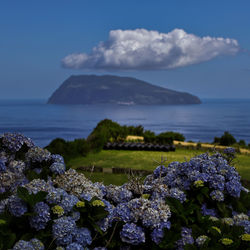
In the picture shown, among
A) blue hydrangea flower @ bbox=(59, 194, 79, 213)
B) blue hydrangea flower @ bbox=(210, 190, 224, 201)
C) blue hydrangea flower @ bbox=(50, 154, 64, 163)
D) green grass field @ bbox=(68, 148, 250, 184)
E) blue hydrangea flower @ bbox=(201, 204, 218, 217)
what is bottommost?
green grass field @ bbox=(68, 148, 250, 184)

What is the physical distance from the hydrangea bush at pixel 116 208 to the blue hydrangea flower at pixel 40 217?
10 mm


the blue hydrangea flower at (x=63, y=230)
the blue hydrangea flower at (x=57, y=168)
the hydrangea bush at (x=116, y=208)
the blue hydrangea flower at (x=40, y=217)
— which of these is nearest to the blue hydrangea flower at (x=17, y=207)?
the hydrangea bush at (x=116, y=208)

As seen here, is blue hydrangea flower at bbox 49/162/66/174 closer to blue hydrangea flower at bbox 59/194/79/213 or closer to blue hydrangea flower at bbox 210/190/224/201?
blue hydrangea flower at bbox 59/194/79/213

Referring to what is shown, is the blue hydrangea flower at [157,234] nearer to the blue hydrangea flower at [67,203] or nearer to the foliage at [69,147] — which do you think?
the blue hydrangea flower at [67,203]

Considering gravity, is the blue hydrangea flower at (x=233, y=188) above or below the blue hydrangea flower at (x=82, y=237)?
above

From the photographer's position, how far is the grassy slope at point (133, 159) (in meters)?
13.0

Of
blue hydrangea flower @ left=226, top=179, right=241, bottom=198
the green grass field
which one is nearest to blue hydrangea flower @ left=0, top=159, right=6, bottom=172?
blue hydrangea flower @ left=226, top=179, right=241, bottom=198

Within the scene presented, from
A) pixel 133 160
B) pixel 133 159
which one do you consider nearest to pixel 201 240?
pixel 133 160

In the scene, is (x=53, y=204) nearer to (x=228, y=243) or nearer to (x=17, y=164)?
(x=17, y=164)

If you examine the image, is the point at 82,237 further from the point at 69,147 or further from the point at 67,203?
the point at 69,147

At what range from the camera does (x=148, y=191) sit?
5.11m

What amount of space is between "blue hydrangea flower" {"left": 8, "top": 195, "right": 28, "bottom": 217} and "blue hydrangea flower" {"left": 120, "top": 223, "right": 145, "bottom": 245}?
1.13 m

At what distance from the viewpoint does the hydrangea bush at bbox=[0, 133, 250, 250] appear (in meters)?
3.88

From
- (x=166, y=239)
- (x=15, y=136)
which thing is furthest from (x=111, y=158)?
(x=166, y=239)
